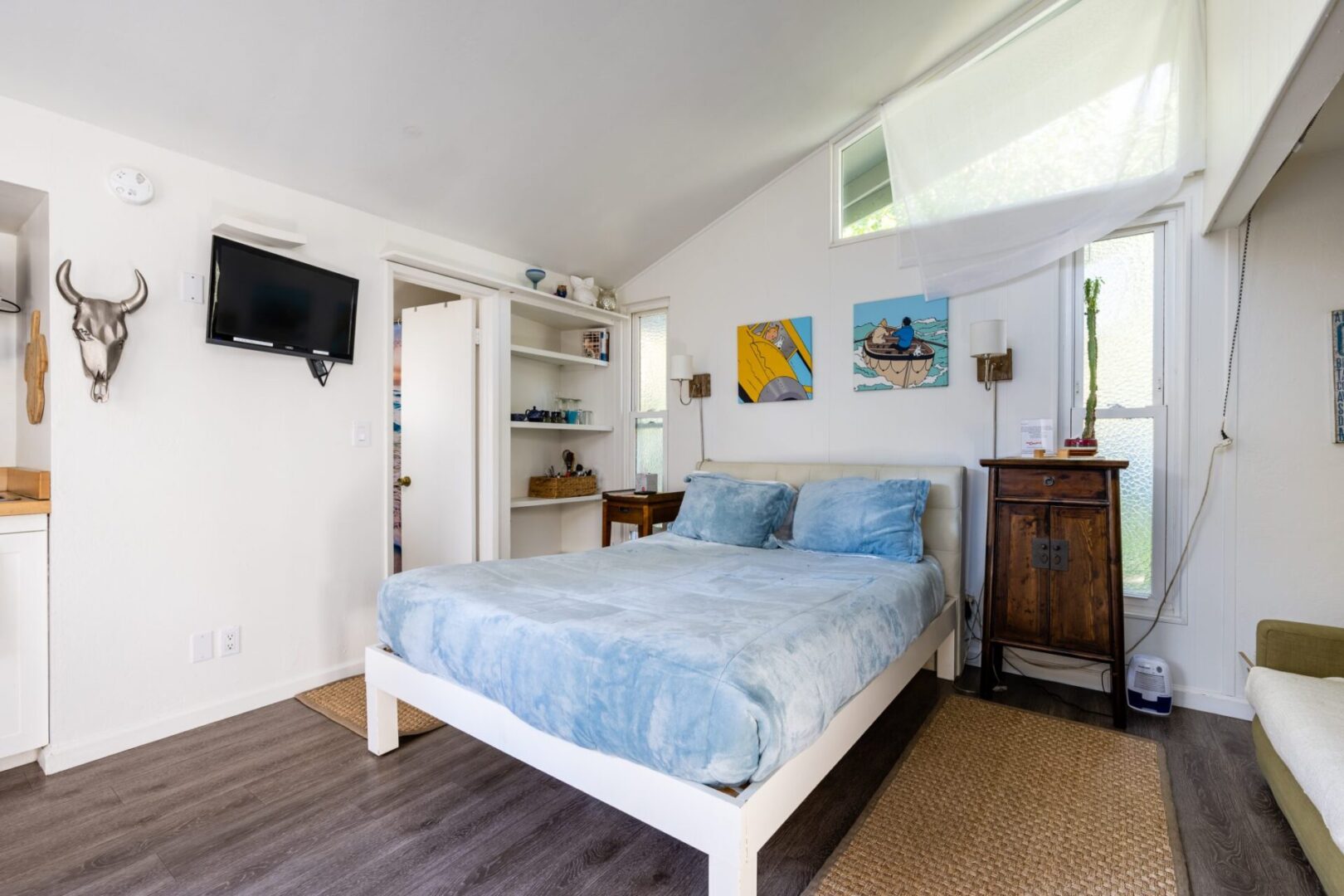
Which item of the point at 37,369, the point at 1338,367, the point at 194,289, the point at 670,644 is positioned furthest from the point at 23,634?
the point at 1338,367

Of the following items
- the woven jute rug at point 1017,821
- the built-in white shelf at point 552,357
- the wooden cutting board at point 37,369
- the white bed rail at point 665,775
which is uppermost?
the built-in white shelf at point 552,357

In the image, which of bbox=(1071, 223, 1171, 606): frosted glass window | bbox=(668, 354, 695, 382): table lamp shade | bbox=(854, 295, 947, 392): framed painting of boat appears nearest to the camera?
bbox=(1071, 223, 1171, 606): frosted glass window

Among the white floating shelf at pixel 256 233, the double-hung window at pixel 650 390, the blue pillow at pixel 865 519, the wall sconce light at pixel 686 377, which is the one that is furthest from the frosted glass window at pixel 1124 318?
the white floating shelf at pixel 256 233

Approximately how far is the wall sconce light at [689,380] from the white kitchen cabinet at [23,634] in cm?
301

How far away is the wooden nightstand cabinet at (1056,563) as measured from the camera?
8.09 feet

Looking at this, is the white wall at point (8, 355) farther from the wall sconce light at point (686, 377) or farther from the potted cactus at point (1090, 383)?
the potted cactus at point (1090, 383)

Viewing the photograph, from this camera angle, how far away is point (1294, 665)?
6.44 ft

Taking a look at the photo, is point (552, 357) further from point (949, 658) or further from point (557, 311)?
point (949, 658)

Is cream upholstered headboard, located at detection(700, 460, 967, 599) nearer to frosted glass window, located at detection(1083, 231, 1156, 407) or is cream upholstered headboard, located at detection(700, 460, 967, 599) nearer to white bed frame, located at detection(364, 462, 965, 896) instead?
white bed frame, located at detection(364, 462, 965, 896)

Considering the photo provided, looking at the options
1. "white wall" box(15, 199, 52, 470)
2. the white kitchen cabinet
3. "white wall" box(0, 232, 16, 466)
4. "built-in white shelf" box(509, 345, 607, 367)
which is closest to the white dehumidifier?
"built-in white shelf" box(509, 345, 607, 367)

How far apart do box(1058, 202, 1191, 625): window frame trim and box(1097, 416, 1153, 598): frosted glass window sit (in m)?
0.02

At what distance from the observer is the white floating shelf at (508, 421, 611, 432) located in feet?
13.0

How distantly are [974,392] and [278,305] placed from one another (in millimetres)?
3363

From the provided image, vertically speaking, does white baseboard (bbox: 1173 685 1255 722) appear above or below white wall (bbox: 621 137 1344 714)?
below
